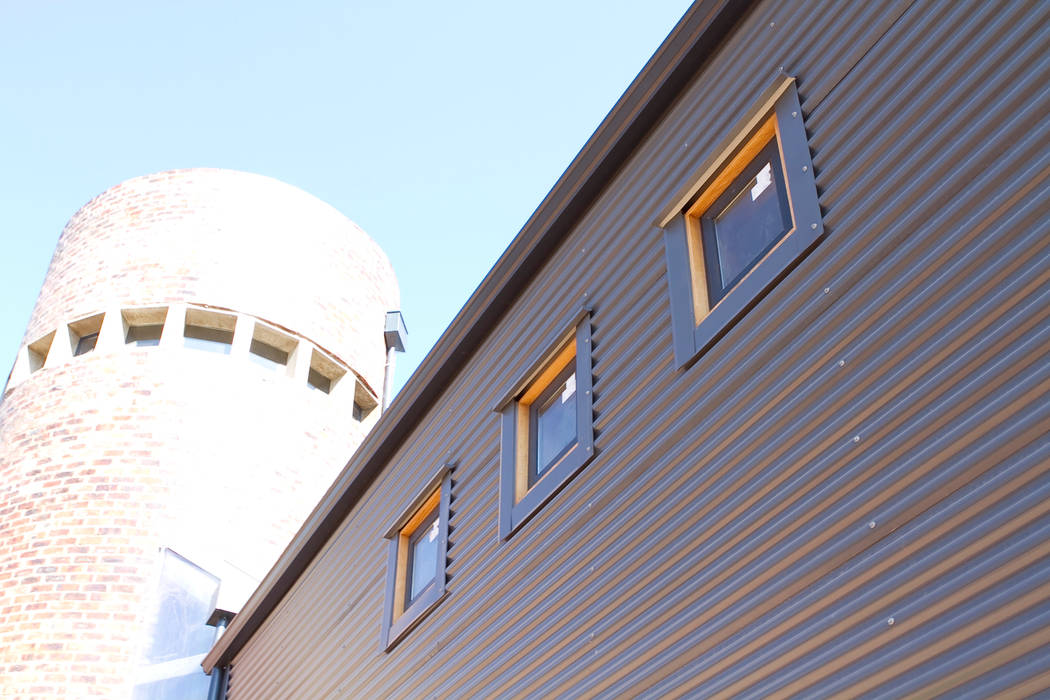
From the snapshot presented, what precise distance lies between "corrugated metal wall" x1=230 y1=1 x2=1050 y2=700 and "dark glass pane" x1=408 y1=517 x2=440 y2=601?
4.17 feet

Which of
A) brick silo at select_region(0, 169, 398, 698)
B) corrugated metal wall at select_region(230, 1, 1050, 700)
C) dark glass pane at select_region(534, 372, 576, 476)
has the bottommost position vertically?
corrugated metal wall at select_region(230, 1, 1050, 700)

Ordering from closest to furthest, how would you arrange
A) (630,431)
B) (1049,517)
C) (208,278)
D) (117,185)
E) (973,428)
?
(1049,517)
(973,428)
(630,431)
(208,278)
(117,185)

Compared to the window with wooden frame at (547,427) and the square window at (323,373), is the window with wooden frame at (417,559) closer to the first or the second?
the window with wooden frame at (547,427)

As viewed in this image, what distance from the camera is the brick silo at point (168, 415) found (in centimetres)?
1339

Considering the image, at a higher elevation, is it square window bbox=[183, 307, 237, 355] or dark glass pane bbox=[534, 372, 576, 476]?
square window bbox=[183, 307, 237, 355]

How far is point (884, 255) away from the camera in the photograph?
4914 millimetres

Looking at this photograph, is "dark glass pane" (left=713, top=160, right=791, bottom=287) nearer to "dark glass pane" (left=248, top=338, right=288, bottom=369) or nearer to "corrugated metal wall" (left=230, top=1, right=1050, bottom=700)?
"corrugated metal wall" (left=230, top=1, right=1050, bottom=700)

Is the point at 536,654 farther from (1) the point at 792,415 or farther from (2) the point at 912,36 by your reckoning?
(2) the point at 912,36

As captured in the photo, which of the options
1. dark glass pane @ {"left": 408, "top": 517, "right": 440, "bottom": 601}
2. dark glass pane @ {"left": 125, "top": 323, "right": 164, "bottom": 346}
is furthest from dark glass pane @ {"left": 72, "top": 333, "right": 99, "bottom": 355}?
dark glass pane @ {"left": 408, "top": 517, "right": 440, "bottom": 601}

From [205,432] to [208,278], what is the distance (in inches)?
95.4

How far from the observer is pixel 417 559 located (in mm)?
9211

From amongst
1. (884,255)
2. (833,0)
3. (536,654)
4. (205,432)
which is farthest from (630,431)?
(205,432)

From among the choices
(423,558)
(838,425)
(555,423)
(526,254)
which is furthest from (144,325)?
(838,425)

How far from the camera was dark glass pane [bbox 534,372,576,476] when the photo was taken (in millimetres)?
7395
